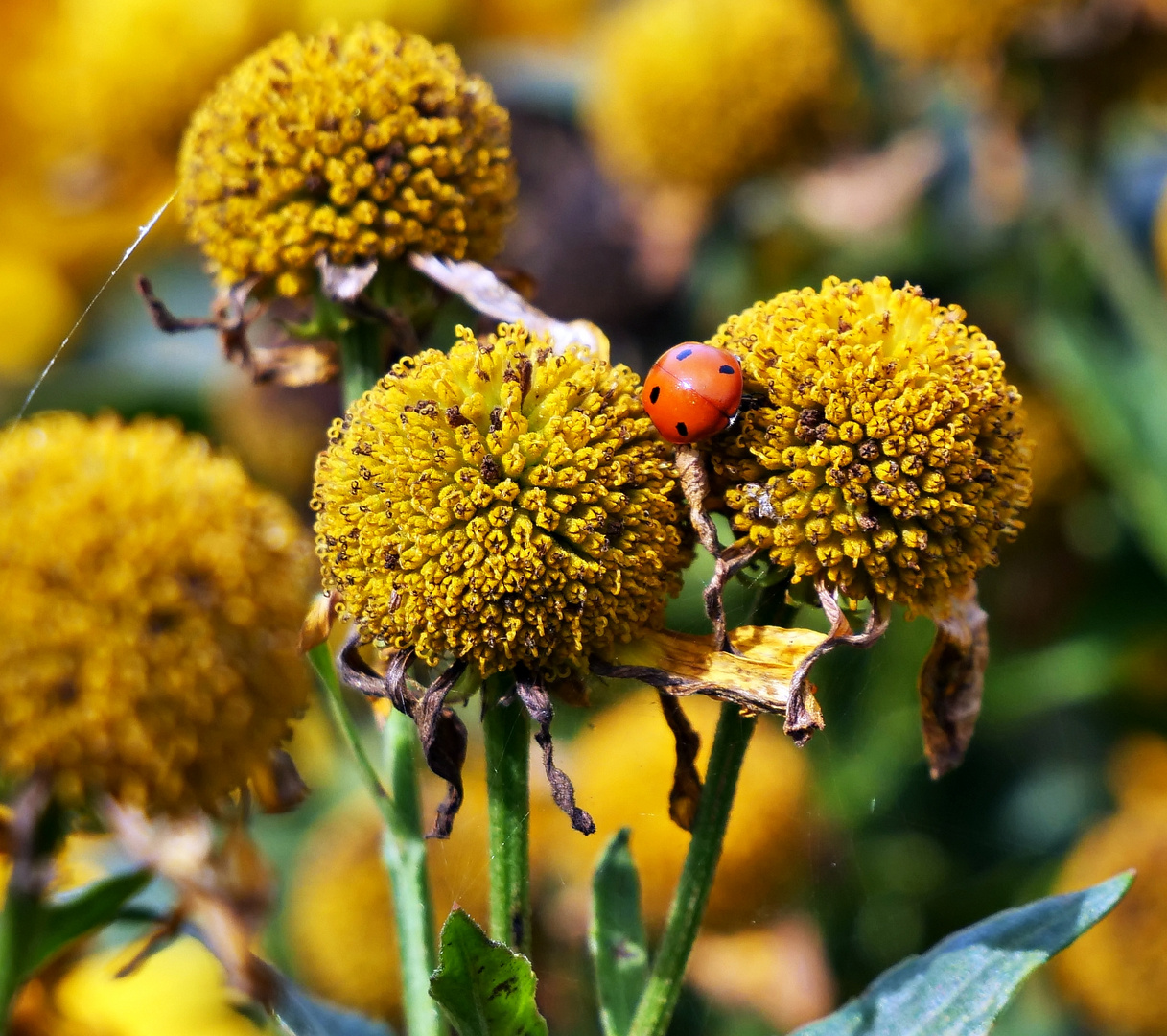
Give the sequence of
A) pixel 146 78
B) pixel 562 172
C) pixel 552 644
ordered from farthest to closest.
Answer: pixel 562 172 < pixel 146 78 < pixel 552 644

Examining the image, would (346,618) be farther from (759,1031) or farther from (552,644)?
(759,1031)

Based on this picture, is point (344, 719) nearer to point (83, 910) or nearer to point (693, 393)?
point (83, 910)

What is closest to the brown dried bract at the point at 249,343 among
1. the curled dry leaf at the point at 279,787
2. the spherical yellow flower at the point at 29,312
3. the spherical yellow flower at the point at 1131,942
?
the curled dry leaf at the point at 279,787

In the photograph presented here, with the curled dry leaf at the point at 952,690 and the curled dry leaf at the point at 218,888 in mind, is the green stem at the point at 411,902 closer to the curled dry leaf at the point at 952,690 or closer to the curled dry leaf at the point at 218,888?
the curled dry leaf at the point at 218,888

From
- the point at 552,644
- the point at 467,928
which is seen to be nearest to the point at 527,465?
the point at 552,644

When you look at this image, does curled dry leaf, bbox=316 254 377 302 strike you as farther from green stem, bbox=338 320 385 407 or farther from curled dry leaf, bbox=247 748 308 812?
curled dry leaf, bbox=247 748 308 812

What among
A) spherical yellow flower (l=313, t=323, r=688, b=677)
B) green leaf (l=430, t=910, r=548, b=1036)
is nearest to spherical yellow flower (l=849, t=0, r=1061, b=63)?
spherical yellow flower (l=313, t=323, r=688, b=677)
